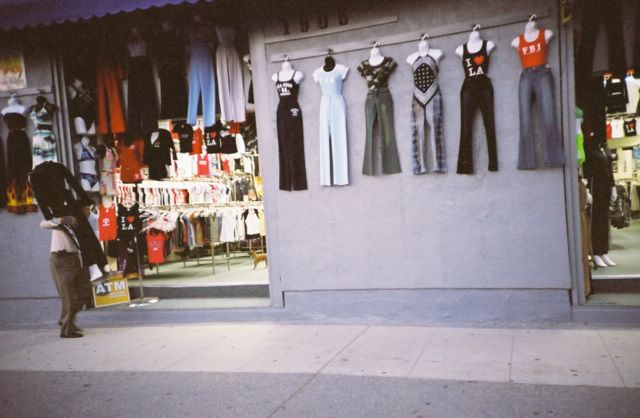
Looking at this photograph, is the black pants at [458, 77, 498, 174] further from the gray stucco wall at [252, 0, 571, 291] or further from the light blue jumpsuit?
the light blue jumpsuit

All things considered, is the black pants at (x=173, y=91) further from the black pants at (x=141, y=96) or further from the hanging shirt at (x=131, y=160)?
the hanging shirt at (x=131, y=160)

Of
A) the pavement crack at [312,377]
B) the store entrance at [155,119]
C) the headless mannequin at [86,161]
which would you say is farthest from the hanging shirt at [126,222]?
the pavement crack at [312,377]

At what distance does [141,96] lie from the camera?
801 centimetres

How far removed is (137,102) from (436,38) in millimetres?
4647

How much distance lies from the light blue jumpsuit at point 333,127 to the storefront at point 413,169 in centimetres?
2

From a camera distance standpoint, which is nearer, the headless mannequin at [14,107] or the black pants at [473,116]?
the black pants at [473,116]

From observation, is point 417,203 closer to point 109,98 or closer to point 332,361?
point 332,361

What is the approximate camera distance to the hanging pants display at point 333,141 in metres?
6.79

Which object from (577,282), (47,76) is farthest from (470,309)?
(47,76)

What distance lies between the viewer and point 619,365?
→ 4527mm

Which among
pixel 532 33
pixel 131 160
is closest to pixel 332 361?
pixel 532 33

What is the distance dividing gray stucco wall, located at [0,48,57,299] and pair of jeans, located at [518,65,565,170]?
697cm

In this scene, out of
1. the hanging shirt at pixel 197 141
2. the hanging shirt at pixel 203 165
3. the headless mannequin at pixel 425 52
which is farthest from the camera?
the hanging shirt at pixel 203 165

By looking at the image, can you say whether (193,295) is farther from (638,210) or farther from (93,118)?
(638,210)
